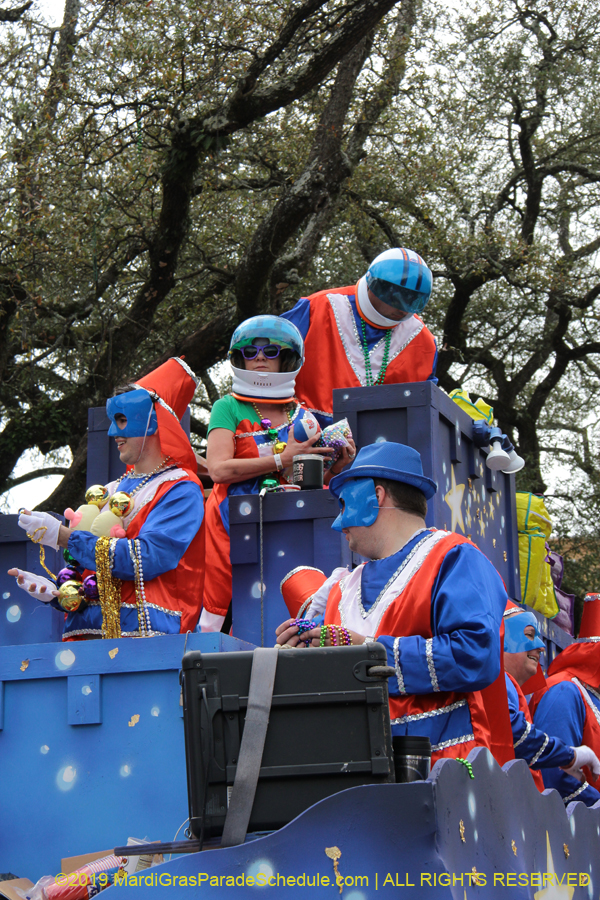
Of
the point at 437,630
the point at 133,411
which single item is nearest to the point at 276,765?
the point at 437,630

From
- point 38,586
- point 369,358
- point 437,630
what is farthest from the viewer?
point 369,358

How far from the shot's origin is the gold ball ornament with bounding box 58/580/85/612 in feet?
14.1

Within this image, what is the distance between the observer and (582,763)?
426 centimetres

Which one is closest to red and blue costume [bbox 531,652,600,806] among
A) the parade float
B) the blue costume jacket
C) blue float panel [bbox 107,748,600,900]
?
the blue costume jacket

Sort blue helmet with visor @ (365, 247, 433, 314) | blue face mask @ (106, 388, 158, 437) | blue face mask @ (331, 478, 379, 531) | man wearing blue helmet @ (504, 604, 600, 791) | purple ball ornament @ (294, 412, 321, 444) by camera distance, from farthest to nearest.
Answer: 1. blue helmet with visor @ (365, 247, 433, 314)
2. purple ball ornament @ (294, 412, 321, 444)
3. blue face mask @ (106, 388, 158, 437)
4. man wearing blue helmet @ (504, 604, 600, 791)
5. blue face mask @ (331, 478, 379, 531)

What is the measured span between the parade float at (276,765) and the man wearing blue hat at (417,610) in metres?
0.23

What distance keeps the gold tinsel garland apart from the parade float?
1.74ft

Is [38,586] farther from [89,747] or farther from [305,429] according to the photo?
Answer: [305,429]

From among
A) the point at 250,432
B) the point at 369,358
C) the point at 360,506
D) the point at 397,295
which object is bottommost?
the point at 360,506

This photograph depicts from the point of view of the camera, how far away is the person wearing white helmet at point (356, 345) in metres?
5.24

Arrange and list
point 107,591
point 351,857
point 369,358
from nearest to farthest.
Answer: point 351,857
point 107,591
point 369,358

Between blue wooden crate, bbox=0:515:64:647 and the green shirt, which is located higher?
the green shirt

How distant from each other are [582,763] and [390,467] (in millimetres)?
1904

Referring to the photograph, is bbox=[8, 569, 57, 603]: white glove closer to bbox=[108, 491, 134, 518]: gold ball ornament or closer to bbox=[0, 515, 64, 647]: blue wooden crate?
bbox=[108, 491, 134, 518]: gold ball ornament
